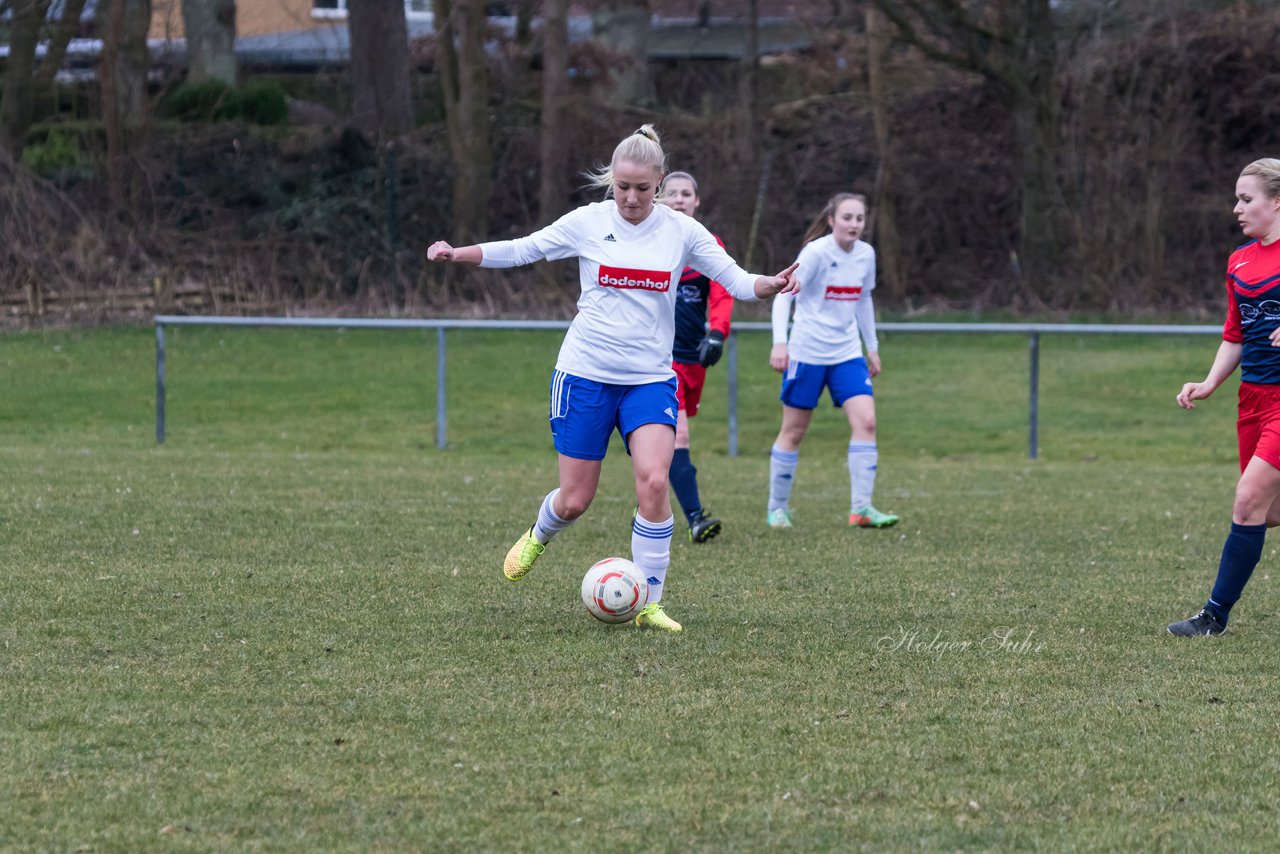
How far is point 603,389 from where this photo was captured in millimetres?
6402

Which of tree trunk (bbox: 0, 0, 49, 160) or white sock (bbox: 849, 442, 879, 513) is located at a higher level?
tree trunk (bbox: 0, 0, 49, 160)

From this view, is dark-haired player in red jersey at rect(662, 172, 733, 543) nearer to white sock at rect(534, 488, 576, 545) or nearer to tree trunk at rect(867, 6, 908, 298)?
white sock at rect(534, 488, 576, 545)

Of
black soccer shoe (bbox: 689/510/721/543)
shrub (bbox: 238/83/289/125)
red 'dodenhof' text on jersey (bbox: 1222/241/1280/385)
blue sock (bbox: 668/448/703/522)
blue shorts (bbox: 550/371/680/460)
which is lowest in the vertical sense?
black soccer shoe (bbox: 689/510/721/543)

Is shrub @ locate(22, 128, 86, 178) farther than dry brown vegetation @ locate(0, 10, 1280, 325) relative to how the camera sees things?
Yes

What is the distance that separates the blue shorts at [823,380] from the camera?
9.73 meters

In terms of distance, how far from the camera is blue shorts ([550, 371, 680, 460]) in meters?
6.37

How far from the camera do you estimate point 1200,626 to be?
633 centimetres

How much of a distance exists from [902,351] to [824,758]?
15179mm

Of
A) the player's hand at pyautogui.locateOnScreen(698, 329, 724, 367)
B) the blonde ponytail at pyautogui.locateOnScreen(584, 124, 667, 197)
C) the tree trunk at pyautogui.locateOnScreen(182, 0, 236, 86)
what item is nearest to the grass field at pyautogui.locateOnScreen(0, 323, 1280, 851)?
the player's hand at pyautogui.locateOnScreen(698, 329, 724, 367)

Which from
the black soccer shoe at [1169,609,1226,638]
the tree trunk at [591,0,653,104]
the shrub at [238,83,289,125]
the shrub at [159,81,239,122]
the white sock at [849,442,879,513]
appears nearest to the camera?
the black soccer shoe at [1169,609,1226,638]

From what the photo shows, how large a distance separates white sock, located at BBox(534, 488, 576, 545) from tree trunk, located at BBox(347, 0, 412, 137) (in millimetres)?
20763

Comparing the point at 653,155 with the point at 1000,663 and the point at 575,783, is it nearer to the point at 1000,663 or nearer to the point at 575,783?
the point at 1000,663

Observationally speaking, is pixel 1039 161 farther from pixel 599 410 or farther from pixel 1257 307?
pixel 599 410

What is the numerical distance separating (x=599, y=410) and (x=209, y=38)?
77.4 feet
